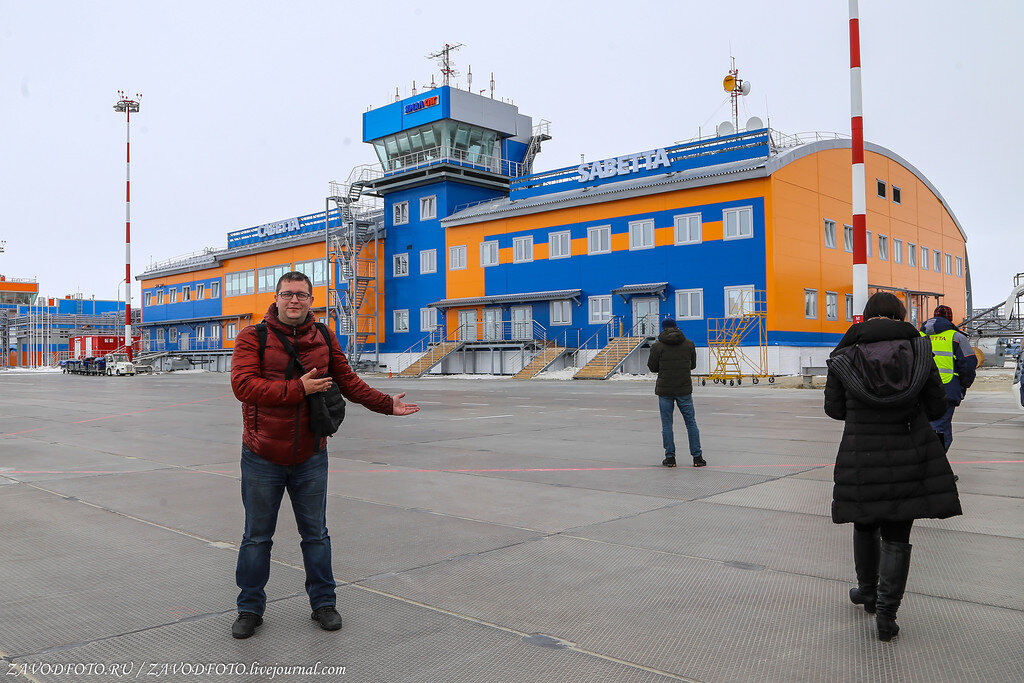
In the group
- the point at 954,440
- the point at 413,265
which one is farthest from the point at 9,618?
the point at 413,265

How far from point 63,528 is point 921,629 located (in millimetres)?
6401

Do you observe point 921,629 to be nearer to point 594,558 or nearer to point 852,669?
point 852,669

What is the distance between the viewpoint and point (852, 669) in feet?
12.2

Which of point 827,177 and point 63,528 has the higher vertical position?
point 827,177

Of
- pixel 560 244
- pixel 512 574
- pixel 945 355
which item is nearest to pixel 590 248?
pixel 560 244

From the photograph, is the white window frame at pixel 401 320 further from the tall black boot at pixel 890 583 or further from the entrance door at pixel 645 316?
the tall black boot at pixel 890 583

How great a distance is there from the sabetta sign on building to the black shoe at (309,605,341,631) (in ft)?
122

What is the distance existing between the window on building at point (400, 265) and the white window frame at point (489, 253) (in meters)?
6.81

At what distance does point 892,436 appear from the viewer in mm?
4270

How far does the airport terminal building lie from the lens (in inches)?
1406

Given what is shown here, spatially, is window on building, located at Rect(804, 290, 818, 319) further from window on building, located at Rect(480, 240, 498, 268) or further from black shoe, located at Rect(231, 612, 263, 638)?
black shoe, located at Rect(231, 612, 263, 638)

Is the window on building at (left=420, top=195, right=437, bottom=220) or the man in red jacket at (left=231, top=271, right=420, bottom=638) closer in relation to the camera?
the man in red jacket at (left=231, top=271, right=420, bottom=638)

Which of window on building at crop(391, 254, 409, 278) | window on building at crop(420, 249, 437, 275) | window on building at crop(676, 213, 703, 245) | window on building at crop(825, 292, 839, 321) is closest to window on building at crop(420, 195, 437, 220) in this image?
window on building at crop(420, 249, 437, 275)

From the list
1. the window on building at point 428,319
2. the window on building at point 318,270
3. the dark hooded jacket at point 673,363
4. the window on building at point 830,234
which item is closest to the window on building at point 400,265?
the window on building at point 428,319
